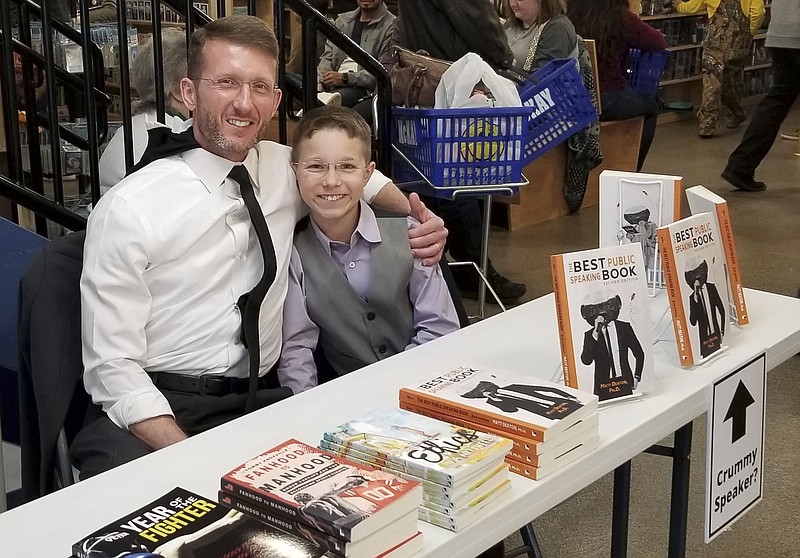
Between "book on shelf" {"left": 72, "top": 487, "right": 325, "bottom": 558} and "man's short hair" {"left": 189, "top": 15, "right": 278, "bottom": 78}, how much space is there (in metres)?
1.17

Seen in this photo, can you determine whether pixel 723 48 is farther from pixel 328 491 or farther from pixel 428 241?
pixel 328 491

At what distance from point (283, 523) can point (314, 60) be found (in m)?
2.15

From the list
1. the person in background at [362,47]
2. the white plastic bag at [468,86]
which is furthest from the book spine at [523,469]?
the person in background at [362,47]

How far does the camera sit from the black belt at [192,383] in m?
2.02

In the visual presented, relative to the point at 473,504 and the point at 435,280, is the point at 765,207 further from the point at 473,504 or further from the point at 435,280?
the point at 473,504

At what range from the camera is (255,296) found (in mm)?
2010

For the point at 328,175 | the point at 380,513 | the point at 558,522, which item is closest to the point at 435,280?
the point at 328,175

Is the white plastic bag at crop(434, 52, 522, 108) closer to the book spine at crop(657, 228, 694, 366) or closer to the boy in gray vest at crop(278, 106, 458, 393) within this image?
the boy in gray vest at crop(278, 106, 458, 393)

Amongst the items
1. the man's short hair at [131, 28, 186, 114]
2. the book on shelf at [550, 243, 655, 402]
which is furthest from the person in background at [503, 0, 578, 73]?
the book on shelf at [550, 243, 655, 402]

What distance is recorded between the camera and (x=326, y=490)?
3.79 ft

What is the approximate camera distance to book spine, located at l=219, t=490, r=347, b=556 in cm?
109

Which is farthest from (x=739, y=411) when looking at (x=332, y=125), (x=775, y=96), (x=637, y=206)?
(x=775, y=96)

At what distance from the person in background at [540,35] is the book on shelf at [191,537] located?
414 cm

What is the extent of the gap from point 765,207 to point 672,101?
4.29 m
